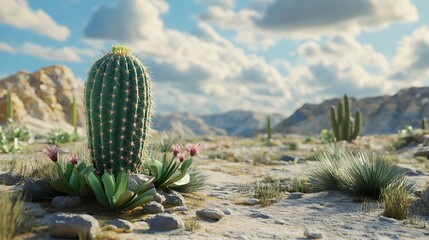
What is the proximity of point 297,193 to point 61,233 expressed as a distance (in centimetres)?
518

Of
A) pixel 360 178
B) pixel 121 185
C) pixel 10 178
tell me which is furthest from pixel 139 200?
pixel 360 178

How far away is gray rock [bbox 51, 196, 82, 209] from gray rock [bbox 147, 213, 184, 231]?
1468mm

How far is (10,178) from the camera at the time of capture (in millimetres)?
8625

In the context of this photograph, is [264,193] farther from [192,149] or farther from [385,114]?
[385,114]

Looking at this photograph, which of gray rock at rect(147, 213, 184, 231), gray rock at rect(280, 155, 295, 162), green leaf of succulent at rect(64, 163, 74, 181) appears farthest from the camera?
gray rock at rect(280, 155, 295, 162)

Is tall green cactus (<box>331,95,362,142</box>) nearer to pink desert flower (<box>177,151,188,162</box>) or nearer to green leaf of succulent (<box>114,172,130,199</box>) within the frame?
pink desert flower (<box>177,151,188,162</box>)

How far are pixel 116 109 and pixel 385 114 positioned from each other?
11862cm

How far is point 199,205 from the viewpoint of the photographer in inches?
314

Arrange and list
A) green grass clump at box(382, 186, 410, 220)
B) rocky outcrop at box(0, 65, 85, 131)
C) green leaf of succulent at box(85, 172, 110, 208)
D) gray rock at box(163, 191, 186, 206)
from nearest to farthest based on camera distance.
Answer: green leaf of succulent at box(85, 172, 110, 208) → green grass clump at box(382, 186, 410, 220) → gray rock at box(163, 191, 186, 206) → rocky outcrop at box(0, 65, 85, 131)

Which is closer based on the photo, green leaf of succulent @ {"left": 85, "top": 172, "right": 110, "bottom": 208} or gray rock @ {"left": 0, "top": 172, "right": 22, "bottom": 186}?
green leaf of succulent @ {"left": 85, "top": 172, "right": 110, "bottom": 208}

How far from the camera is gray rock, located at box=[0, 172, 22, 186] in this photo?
27.9 ft

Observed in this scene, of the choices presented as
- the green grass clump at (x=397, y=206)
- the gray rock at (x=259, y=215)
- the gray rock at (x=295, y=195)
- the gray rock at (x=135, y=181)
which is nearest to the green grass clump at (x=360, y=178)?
the gray rock at (x=295, y=195)

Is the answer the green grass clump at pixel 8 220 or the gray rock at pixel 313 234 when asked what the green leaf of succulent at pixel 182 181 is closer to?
the gray rock at pixel 313 234

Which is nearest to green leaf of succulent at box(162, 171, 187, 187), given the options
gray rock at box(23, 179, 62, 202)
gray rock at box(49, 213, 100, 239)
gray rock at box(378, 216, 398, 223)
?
gray rock at box(23, 179, 62, 202)
